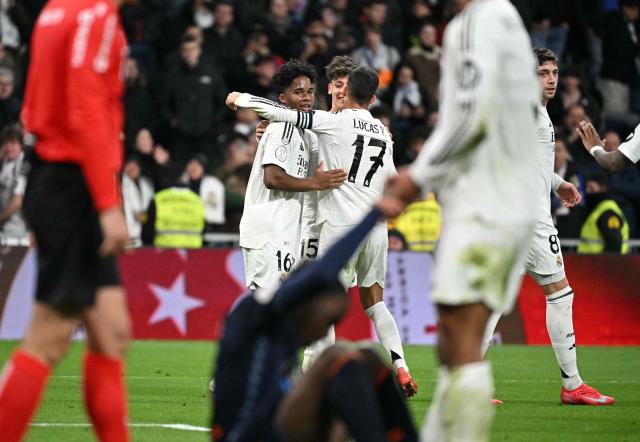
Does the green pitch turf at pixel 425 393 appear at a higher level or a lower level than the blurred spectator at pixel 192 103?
lower

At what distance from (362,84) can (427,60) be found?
10480 millimetres

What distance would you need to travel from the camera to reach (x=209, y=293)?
52.5ft

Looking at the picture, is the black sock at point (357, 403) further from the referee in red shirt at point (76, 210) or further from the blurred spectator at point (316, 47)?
the blurred spectator at point (316, 47)

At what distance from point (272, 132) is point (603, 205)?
8.00 metres

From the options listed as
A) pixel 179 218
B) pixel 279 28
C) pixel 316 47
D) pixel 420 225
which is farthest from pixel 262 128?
pixel 279 28

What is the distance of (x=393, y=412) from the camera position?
17.9 ft

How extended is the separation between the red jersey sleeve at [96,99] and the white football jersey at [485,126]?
129 centimetres

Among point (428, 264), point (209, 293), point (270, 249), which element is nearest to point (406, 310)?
point (428, 264)

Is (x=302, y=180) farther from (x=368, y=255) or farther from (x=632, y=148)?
(x=632, y=148)

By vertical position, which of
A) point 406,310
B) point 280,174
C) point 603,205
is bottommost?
point 406,310

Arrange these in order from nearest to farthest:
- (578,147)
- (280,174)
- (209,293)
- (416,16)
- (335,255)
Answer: (335,255), (280,174), (209,293), (578,147), (416,16)

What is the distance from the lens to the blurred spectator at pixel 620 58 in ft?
67.9

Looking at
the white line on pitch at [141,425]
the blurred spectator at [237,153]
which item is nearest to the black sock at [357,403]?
the white line on pitch at [141,425]

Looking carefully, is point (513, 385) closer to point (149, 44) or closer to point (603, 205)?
point (603, 205)
